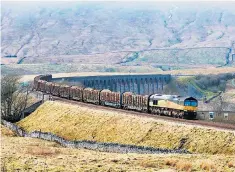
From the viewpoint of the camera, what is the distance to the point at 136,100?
251 ft

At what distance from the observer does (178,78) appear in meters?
198

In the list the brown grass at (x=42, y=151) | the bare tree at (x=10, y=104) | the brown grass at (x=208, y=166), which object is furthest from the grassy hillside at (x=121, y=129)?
the brown grass at (x=42, y=151)

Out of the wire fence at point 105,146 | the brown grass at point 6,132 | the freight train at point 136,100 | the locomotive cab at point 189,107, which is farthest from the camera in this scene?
the brown grass at point 6,132

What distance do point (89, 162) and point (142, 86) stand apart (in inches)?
6194

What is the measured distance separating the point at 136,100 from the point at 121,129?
1330 centimetres

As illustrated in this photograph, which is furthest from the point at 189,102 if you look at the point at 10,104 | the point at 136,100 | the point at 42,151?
the point at 10,104

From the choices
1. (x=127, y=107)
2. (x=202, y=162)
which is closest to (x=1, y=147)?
(x=202, y=162)

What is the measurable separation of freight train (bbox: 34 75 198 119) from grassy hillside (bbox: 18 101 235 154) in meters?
5.36

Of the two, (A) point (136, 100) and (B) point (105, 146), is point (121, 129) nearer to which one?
(B) point (105, 146)

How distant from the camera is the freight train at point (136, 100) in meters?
65.4

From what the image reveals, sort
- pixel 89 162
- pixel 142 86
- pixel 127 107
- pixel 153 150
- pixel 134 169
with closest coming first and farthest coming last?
1. pixel 134 169
2. pixel 89 162
3. pixel 153 150
4. pixel 127 107
5. pixel 142 86

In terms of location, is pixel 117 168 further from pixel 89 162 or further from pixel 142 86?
pixel 142 86

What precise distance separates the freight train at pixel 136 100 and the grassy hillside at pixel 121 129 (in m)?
5.36

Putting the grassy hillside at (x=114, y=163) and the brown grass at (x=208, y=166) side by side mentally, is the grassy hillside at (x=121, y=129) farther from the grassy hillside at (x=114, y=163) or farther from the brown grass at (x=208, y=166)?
the brown grass at (x=208, y=166)
